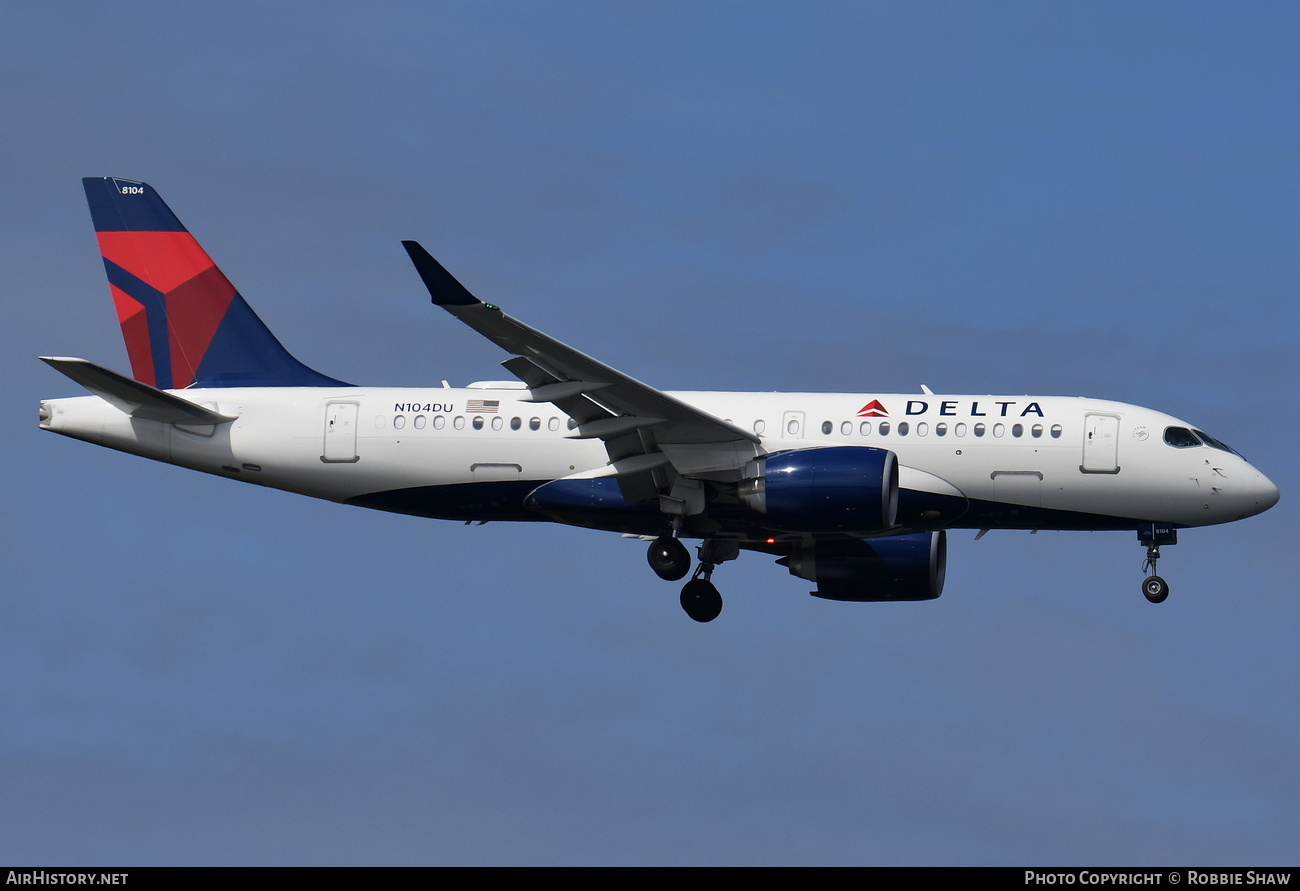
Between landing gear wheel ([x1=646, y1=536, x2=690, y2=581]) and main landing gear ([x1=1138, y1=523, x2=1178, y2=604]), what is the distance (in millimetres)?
9611

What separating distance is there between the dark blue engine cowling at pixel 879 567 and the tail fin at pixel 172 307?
1192 cm

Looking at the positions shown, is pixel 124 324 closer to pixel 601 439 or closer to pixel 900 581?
pixel 601 439

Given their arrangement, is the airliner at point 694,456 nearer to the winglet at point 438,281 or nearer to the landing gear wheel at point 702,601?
the landing gear wheel at point 702,601

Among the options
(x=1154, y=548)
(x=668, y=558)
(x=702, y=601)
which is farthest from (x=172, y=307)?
(x=1154, y=548)

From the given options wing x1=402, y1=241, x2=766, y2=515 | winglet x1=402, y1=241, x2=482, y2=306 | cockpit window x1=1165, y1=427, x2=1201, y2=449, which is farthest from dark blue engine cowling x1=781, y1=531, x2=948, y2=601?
winglet x1=402, y1=241, x2=482, y2=306

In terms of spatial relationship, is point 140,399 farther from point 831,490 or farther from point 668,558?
point 831,490

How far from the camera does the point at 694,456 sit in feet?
137

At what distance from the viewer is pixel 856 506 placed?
40500 mm

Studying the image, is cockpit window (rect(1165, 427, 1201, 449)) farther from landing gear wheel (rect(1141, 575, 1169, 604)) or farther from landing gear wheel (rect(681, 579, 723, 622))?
landing gear wheel (rect(681, 579, 723, 622))

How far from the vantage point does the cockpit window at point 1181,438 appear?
42.6m

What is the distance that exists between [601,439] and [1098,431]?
1036 cm

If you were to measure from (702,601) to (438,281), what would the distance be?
12431 millimetres

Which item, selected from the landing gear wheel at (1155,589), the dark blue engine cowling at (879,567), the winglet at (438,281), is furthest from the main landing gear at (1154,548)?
the winglet at (438,281)

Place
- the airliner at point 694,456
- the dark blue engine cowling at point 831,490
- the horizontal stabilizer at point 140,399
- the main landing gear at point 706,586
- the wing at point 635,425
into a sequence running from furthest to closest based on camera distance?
the main landing gear at point 706,586 < the horizontal stabilizer at point 140,399 < the airliner at point 694,456 < the dark blue engine cowling at point 831,490 < the wing at point 635,425
